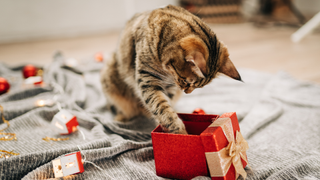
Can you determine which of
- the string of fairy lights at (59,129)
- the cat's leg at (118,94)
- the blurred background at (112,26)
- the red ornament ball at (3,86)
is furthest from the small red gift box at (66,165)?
the blurred background at (112,26)

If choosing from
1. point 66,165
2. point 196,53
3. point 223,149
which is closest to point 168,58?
point 196,53

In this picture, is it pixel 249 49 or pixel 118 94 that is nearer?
pixel 118 94

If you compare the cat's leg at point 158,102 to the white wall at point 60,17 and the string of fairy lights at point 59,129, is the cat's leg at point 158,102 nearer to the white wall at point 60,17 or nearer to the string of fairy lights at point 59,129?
the string of fairy lights at point 59,129

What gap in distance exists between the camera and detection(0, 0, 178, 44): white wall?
324 centimetres

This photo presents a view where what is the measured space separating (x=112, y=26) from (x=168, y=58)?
10.7 ft

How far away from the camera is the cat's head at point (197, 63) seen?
2.23 ft

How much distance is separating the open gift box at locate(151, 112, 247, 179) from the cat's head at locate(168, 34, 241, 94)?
0.50ft

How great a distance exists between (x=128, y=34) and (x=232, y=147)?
2.36 feet

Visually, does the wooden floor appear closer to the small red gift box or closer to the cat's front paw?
the cat's front paw

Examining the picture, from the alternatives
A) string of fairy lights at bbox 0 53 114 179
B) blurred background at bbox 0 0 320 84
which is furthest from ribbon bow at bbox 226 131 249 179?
blurred background at bbox 0 0 320 84

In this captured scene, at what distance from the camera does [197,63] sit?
2.16ft

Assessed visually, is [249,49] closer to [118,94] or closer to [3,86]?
[118,94]

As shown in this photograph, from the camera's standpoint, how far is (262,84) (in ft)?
5.09

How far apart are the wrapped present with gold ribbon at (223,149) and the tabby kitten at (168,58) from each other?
0.51 ft
